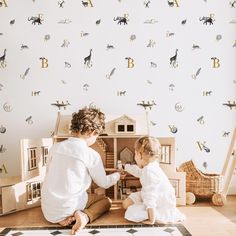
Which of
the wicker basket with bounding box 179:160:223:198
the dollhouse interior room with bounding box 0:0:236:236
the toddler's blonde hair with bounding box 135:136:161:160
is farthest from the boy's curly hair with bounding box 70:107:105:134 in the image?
the wicker basket with bounding box 179:160:223:198

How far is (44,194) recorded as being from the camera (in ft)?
6.70

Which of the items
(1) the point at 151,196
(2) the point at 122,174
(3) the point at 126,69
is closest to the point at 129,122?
(2) the point at 122,174

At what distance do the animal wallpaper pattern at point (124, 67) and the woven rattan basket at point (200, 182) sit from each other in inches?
8.2

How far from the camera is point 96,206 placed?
84.7 inches

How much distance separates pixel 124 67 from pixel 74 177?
1085mm

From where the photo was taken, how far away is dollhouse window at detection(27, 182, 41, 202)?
2.38 m

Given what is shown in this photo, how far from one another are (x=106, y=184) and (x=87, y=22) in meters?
1.29

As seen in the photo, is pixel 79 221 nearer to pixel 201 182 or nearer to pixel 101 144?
pixel 101 144

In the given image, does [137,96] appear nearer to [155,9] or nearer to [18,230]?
[155,9]

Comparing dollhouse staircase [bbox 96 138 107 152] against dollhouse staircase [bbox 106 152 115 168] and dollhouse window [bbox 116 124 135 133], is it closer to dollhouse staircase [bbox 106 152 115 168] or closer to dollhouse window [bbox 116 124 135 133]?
dollhouse staircase [bbox 106 152 115 168]

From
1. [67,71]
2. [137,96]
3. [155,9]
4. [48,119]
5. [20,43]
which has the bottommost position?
[48,119]

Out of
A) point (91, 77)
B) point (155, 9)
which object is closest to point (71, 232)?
point (91, 77)

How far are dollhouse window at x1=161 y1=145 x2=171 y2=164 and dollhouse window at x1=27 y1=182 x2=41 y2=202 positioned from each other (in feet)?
2.86

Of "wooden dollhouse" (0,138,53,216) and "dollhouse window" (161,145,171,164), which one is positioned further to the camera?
"dollhouse window" (161,145,171,164)
